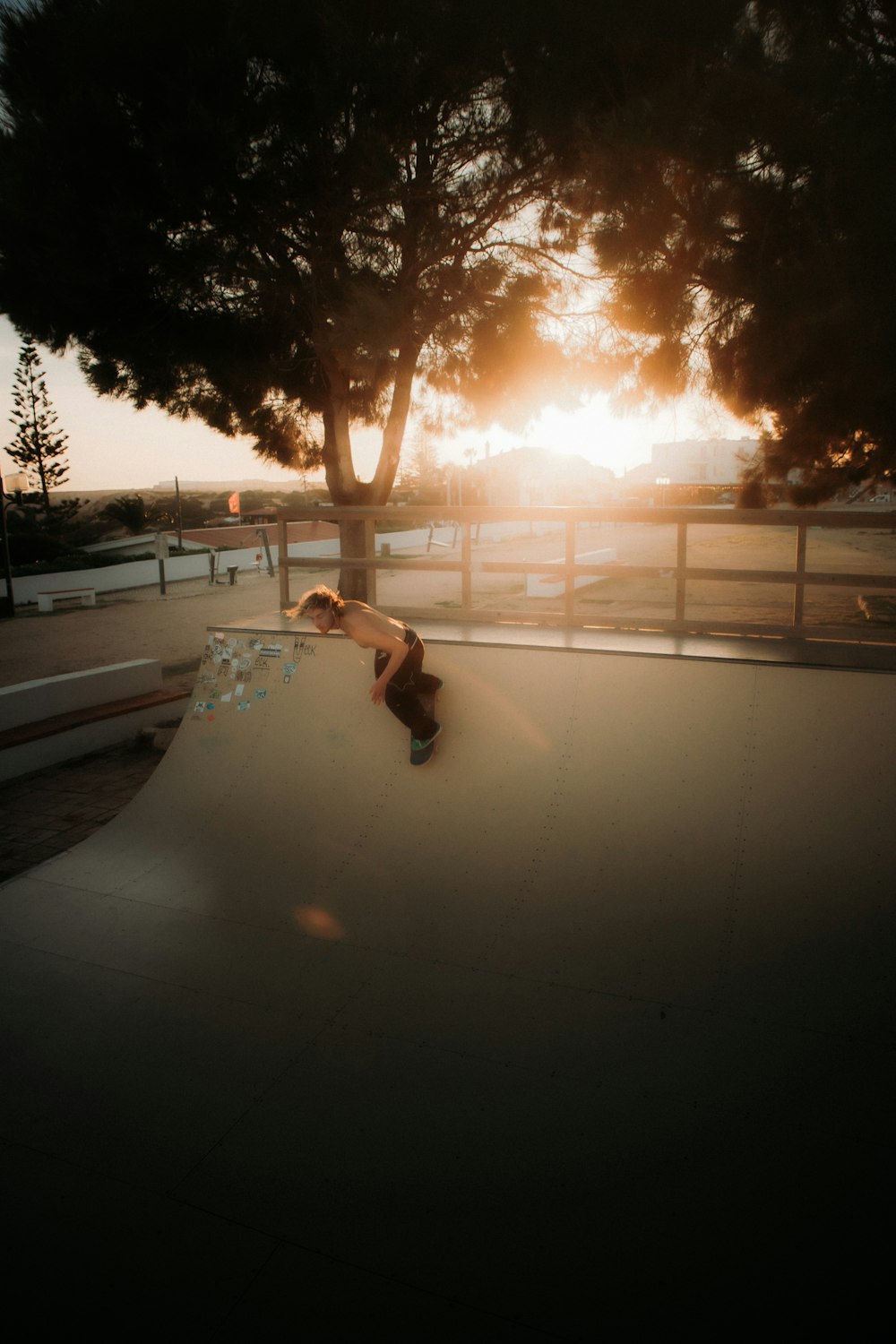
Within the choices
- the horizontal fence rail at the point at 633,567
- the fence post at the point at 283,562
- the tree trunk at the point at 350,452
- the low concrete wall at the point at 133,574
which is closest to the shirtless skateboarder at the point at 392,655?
the horizontal fence rail at the point at 633,567

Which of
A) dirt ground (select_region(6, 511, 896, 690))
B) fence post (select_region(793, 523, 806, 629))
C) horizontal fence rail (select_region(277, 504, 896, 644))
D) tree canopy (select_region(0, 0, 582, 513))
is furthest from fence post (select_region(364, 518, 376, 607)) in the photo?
fence post (select_region(793, 523, 806, 629))

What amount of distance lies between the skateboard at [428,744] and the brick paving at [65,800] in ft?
7.41

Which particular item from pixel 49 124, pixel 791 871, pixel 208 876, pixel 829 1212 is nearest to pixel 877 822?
pixel 791 871

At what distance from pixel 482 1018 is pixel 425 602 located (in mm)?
11386

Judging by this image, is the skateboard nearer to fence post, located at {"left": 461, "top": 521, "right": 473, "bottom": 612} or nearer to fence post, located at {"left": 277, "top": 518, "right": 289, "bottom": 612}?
fence post, located at {"left": 461, "top": 521, "right": 473, "bottom": 612}

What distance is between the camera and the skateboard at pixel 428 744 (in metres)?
4.62

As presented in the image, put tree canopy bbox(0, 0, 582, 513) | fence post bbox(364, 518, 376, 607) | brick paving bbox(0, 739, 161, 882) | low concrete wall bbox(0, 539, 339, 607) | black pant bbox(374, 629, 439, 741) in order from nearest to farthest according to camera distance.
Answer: black pant bbox(374, 629, 439, 741), brick paving bbox(0, 739, 161, 882), fence post bbox(364, 518, 376, 607), tree canopy bbox(0, 0, 582, 513), low concrete wall bbox(0, 539, 339, 607)

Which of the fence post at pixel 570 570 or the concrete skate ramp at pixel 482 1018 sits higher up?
the fence post at pixel 570 570

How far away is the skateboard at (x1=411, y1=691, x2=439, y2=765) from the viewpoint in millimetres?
4621

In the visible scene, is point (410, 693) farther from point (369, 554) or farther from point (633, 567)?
point (369, 554)

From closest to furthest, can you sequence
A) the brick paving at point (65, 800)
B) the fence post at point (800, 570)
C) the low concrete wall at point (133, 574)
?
the brick paving at point (65, 800), the fence post at point (800, 570), the low concrete wall at point (133, 574)

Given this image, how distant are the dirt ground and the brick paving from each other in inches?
78.9

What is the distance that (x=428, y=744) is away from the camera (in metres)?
4.62

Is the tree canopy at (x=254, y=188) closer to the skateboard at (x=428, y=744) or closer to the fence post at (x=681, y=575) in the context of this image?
the fence post at (x=681, y=575)
